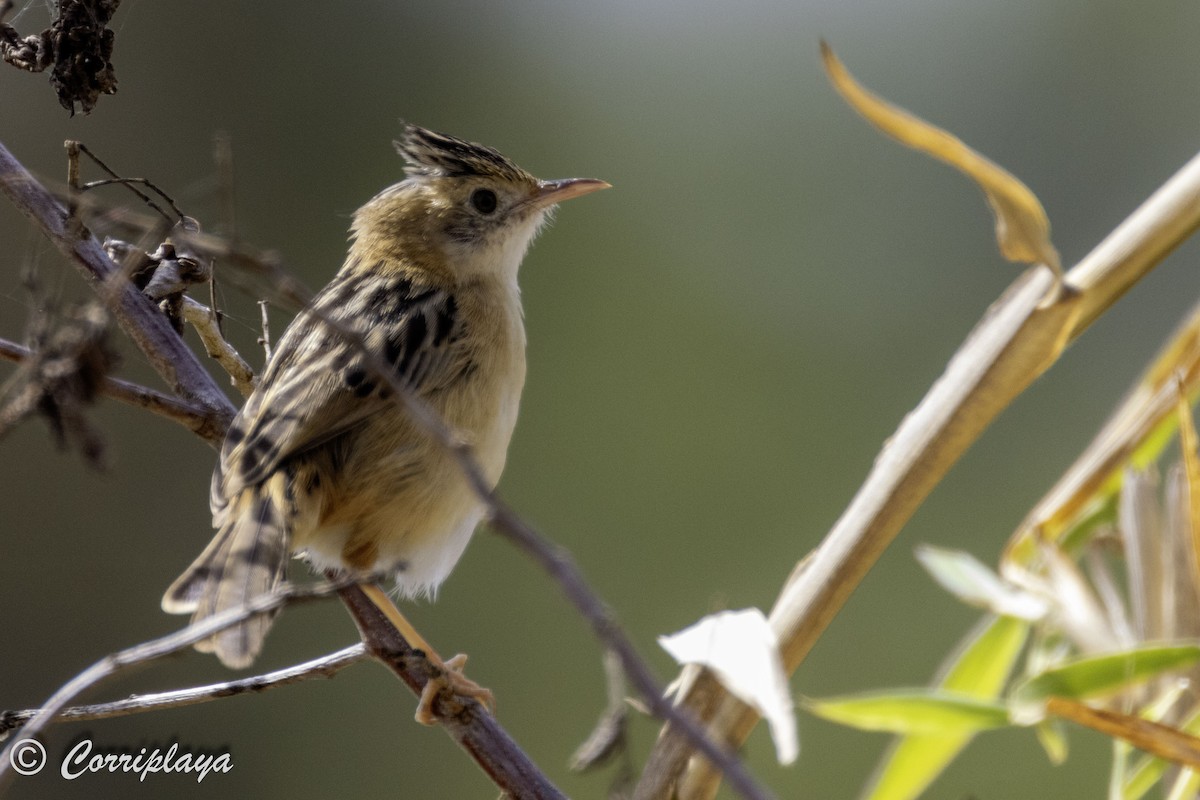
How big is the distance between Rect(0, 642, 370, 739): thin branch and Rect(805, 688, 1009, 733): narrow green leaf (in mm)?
1033

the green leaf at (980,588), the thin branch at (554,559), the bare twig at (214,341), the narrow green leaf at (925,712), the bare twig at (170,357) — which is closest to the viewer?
the thin branch at (554,559)

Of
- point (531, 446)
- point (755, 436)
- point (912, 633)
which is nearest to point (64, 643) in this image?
point (531, 446)

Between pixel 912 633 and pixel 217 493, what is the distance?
21.2 ft

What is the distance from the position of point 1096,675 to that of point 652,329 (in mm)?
9236

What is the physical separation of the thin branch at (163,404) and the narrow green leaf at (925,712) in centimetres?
134

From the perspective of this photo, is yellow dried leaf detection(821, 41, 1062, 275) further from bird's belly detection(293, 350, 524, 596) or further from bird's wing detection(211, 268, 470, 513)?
bird's belly detection(293, 350, 524, 596)

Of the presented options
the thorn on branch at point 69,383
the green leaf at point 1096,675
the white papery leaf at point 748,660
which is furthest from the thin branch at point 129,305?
the green leaf at point 1096,675

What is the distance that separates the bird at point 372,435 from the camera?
321cm

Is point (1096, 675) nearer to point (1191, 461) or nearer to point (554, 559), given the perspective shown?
point (1191, 461)

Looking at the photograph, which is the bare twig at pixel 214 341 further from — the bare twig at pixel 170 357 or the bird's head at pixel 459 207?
the bird's head at pixel 459 207

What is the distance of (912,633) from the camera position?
877cm

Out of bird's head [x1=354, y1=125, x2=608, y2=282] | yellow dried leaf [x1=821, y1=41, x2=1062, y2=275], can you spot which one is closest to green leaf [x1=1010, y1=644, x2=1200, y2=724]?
yellow dried leaf [x1=821, y1=41, x2=1062, y2=275]

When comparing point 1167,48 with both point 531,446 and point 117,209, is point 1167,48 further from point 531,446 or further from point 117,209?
point 117,209

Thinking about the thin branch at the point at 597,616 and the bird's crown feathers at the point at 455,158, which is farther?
the bird's crown feathers at the point at 455,158
